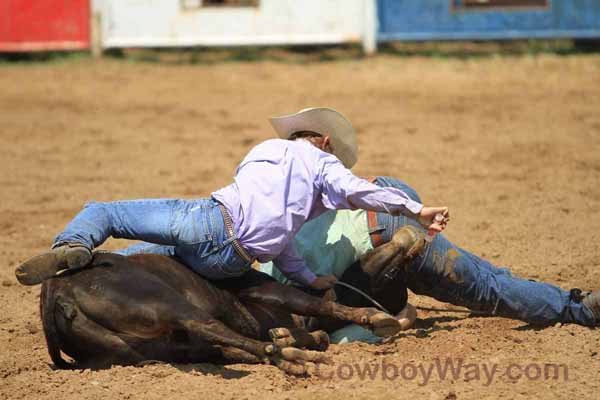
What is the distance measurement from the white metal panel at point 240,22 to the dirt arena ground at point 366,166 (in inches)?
15.2

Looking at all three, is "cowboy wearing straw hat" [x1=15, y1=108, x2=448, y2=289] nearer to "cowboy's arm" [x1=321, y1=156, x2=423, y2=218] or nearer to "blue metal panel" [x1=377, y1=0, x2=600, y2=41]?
"cowboy's arm" [x1=321, y1=156, x2=423, y2=218]

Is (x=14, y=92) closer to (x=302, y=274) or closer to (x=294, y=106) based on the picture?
(x=294, y=106)

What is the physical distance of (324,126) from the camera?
4660mm

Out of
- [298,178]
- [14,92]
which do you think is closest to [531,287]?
[298,178]

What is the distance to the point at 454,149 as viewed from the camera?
812 cm

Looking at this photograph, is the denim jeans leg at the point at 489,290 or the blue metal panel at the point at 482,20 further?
the blue metal panel at the point at 482,20

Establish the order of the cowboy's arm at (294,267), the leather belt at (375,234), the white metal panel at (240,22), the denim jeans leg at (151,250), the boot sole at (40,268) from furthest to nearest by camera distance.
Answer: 1. the white metal panel at (240,22)
2. the leather belt at (375,234)
3. the denim jeans leg at (151,250)
4. the cowboy's arm at (294,267)
5. the boot sole at (40,268)

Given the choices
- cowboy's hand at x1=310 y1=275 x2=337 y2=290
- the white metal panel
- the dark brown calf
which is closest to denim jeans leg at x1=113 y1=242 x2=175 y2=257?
the dark brown calf

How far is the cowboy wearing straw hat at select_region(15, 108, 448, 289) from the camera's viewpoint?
4078 millimetres

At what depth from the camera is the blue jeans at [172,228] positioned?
13.6 feet

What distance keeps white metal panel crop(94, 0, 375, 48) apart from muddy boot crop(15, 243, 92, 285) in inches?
302

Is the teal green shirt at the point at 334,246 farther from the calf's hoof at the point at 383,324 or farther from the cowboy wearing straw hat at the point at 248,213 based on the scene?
the calf's hoof at the point at 383,324

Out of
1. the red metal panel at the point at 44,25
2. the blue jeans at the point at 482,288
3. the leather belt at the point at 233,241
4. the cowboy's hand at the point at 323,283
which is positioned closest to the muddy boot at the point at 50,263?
the leather belt at the point at 233,241

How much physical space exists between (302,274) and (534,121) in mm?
4928
